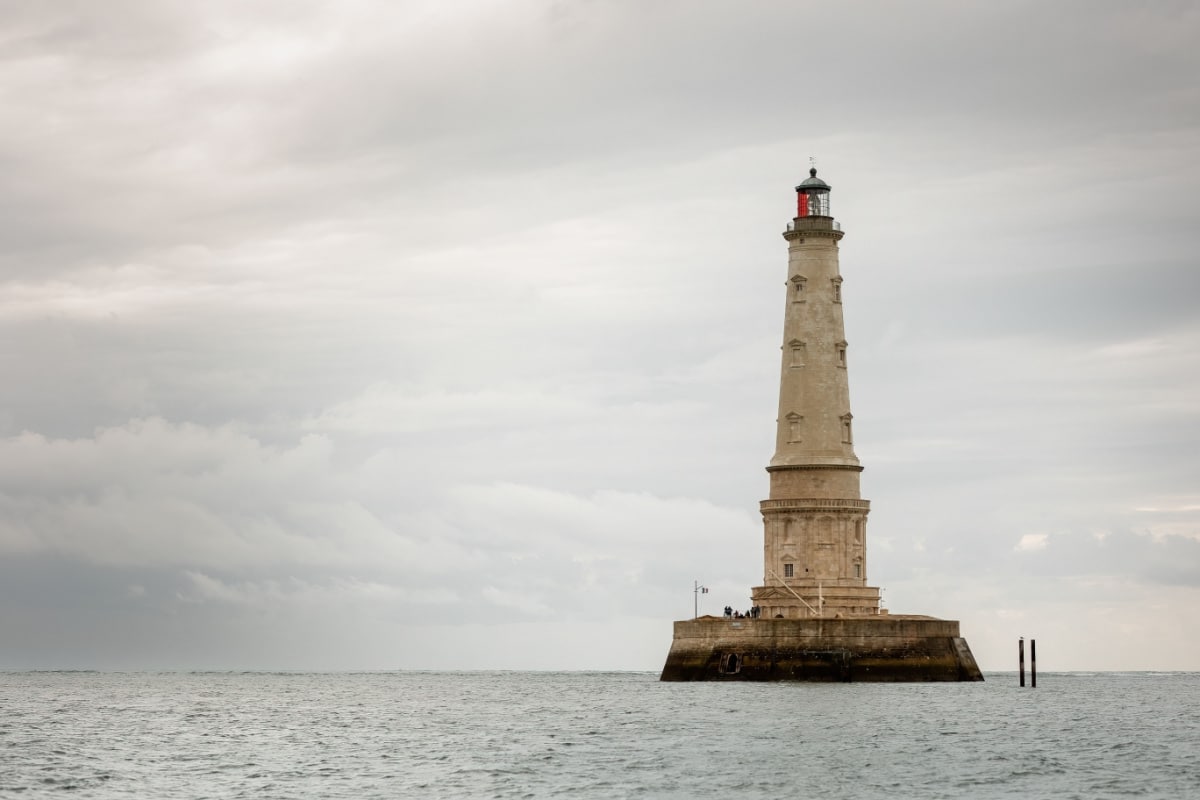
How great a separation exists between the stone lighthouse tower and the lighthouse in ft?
0.17

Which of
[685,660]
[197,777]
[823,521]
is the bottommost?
[197,777]

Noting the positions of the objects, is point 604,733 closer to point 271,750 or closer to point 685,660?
point 271,750

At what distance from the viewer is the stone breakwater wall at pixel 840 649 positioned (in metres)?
88.0

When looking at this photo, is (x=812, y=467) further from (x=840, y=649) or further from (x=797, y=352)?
(x=840, y=649)

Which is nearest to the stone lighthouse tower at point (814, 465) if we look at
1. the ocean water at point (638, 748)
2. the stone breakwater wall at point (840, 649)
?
the stone breakwater wall at point (840, 649)

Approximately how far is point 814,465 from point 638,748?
123 feet

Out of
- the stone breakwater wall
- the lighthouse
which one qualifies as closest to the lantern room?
the lighthouse

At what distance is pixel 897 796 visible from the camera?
4569cm

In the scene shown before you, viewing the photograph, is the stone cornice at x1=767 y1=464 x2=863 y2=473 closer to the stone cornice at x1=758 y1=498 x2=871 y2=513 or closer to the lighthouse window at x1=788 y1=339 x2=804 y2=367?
the stone cornice at x1=758 y1=498 x2=871 y2=513

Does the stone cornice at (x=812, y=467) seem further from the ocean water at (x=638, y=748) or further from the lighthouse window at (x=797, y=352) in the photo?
the ocean water at (x=638, y=748)

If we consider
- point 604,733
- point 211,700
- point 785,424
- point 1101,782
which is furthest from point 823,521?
point 1101,782

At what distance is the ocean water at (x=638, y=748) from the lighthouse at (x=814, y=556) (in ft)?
4.91

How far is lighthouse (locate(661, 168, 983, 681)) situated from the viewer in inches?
3477

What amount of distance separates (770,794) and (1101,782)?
9.69 m
